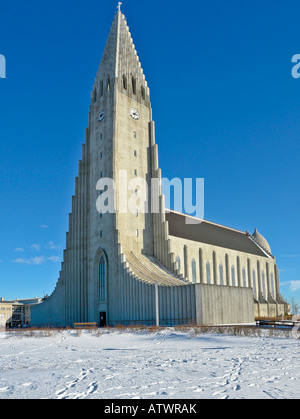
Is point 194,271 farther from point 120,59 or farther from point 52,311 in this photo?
point 120,59

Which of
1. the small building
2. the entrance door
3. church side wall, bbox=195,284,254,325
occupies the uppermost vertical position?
church side wall, bbox=195,284,254,325

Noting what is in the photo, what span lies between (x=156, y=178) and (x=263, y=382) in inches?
1929

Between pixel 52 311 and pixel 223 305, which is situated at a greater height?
pixel 223 305

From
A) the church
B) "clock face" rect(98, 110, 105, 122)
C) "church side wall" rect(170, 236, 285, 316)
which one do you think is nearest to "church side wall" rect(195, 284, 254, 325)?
the church

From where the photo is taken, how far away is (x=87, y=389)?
9.85 m

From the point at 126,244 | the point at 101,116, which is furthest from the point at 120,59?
the point at 126,244

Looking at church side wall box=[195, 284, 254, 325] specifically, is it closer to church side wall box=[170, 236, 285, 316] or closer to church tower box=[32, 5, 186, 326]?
church tower box=[32, 5, 186, 326]

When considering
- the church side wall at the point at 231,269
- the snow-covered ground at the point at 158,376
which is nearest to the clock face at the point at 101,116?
the church side wall at the point at 231,269

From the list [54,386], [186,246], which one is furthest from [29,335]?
[186,246]

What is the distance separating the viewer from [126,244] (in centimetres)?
5384

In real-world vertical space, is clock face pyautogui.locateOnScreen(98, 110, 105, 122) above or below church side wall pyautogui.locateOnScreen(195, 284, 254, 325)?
above

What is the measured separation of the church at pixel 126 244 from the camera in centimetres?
4697

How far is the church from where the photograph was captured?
46969 mm
